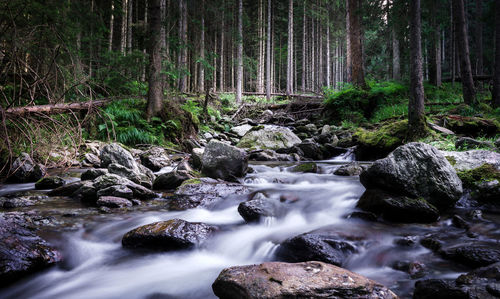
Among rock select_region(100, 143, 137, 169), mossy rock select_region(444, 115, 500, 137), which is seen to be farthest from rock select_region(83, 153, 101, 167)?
mossy rock select_region(444, 115, 500, 137)

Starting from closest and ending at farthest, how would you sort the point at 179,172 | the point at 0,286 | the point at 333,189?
the point at 0,286
the point at 333,189
the point at 179,172

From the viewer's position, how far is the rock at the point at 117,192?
5031 millimetres

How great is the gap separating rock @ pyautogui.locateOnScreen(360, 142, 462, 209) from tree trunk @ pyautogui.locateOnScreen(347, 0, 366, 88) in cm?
1187

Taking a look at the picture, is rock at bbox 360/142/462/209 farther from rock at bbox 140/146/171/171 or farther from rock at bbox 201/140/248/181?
rock at bbox 140/146/171/171

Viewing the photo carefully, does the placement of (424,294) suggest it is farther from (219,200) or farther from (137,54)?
(137,54)

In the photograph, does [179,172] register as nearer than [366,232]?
No

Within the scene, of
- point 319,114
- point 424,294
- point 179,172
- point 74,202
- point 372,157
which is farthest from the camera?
point 319,114

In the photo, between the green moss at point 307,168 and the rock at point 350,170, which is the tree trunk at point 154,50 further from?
the rock at point 350,170

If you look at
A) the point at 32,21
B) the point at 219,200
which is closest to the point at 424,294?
the point at 219,200

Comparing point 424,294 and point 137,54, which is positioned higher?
point 137,54

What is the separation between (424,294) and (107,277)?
9.98 ft

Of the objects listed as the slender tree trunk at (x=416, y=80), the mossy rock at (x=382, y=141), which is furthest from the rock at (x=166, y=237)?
the slender tree trunk at (x=416, y=80)

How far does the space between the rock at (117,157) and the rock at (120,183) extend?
931mm

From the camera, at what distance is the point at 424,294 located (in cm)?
228
